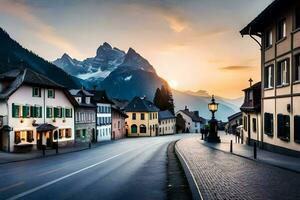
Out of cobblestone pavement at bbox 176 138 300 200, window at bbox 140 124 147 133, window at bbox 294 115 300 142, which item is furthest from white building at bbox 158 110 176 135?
cobblestone pavement at bbox 176 138 300 200

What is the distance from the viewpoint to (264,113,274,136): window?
30.0 metres

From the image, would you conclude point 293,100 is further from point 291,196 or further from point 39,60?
point 39,60

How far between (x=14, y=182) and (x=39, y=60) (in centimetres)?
18185

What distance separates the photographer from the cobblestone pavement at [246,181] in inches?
481

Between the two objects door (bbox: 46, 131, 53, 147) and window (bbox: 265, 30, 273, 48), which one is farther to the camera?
door (bbox: 46, 131, 53, 147)

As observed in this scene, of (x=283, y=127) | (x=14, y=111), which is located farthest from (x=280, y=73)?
(x=14, y=111)

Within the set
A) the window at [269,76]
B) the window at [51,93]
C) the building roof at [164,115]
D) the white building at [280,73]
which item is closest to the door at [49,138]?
the window at [51,93]

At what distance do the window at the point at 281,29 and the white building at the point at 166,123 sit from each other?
89.6 m

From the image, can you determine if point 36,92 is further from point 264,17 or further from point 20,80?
point 264,17

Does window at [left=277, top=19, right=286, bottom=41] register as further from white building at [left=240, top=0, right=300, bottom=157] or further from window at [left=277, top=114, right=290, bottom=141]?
window at [left=277, top=114, right=290, bottom=141]

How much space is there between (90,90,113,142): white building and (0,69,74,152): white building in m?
17.4

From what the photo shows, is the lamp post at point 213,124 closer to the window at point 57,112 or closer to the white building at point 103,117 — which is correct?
the window at point 57,112

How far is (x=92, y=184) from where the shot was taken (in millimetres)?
16531

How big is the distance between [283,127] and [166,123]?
97.9m
